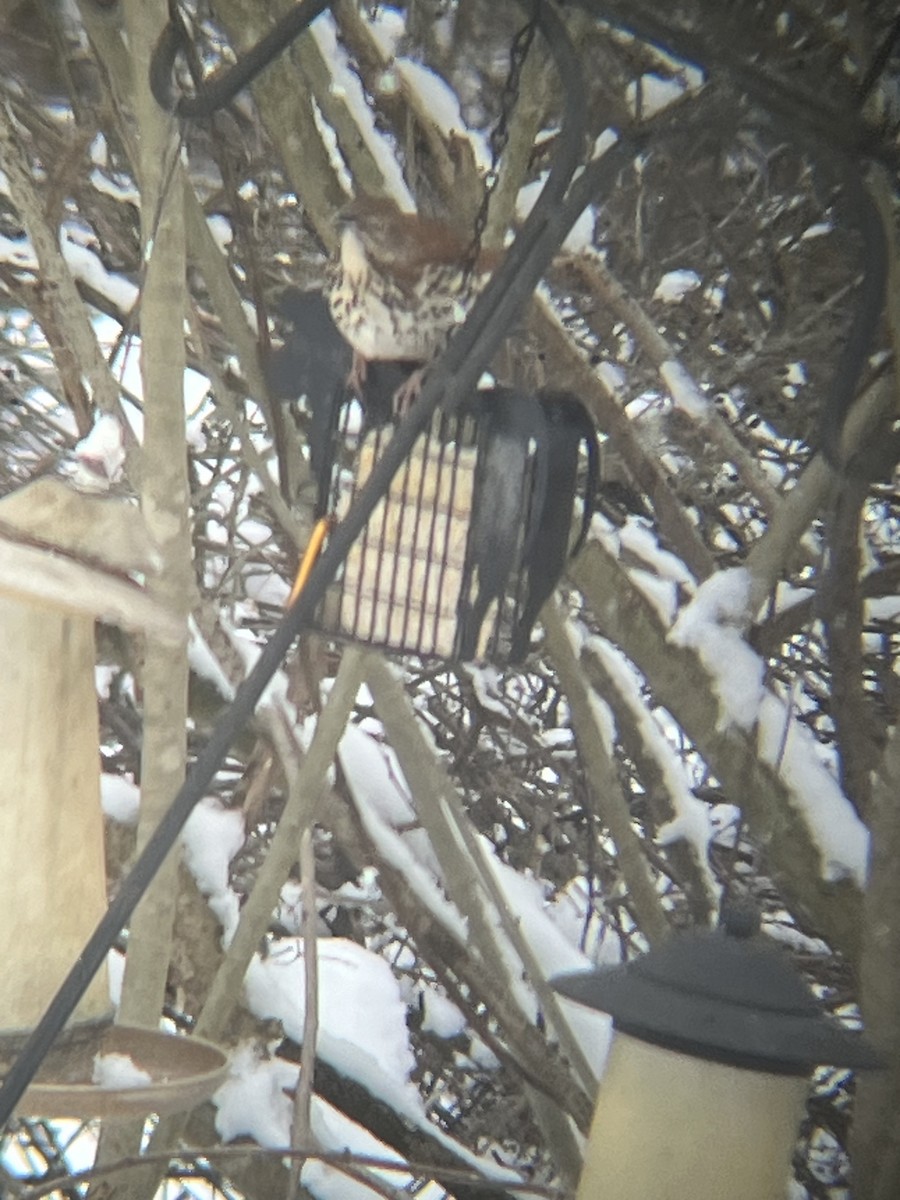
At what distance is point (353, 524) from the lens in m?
0.68

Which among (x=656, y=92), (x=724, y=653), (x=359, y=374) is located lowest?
(x=724, y=653)

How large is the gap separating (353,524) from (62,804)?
0.35 m

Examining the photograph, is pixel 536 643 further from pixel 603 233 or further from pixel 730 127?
pixel 730 127

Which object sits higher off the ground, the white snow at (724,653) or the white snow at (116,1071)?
the white snow at (724,653)

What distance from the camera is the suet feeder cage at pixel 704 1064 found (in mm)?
727

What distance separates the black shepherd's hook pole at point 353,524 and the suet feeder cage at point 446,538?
220 mm

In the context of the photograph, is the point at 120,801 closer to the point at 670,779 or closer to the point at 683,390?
the point at 670,779

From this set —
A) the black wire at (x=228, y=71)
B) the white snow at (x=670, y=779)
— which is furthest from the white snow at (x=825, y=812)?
the black wire at (x=228, y=71)

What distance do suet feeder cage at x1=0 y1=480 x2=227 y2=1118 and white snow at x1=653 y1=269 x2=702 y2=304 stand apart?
50.0 inches

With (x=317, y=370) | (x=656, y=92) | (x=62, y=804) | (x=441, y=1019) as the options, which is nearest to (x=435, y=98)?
(x=656, y=92)

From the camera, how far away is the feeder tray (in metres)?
0.77

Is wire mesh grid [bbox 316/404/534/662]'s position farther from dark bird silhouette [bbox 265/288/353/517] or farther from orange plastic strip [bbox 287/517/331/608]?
orange plastic strip [bbox 287/517/331/608]

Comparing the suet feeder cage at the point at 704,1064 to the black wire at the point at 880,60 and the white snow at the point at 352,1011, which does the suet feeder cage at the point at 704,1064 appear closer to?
the black wire at the point at 880,60

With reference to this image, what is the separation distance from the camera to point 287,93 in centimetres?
141
